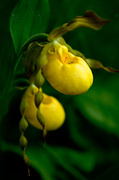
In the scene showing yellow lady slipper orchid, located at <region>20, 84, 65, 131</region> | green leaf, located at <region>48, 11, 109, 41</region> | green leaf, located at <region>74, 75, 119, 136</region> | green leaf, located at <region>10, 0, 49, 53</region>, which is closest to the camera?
green leaf, located at <region>48, 11, 109, 41</region>

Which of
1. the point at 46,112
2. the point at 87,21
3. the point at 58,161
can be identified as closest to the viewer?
the point at 87,21

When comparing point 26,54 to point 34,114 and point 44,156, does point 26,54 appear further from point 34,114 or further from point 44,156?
point 44,156

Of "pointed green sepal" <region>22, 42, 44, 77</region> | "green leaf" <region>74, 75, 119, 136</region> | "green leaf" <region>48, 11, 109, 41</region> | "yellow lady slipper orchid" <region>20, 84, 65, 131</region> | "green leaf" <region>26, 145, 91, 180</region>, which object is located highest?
"green leaf" <region>48, 11, 109, 41</region>

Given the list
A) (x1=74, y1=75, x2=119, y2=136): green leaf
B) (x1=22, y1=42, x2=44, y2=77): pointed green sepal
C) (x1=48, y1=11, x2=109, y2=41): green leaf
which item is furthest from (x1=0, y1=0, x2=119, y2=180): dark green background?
(x1=48, y1=11, x2=109, y2=41): green leaf

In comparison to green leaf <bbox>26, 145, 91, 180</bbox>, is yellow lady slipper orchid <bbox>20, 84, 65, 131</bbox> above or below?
above

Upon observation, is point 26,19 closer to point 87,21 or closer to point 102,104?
point 87,21

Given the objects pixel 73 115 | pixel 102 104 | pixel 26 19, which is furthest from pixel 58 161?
pixel 26 19

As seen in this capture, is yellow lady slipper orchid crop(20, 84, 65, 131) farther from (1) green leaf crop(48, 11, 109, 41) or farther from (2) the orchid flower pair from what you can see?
(1) green leaf crop(48, 11, 109, 41)

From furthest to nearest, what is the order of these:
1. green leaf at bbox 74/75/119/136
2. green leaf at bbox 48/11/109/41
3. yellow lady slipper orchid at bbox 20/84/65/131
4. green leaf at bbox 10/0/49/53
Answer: green leaf at bbox 74/75/119/136 < yellow lady slipper orchid at bbox 20/84/65/131 < green leaf at bbox 10/0/49/53 < green leaf at bbox 48/11/109/41
